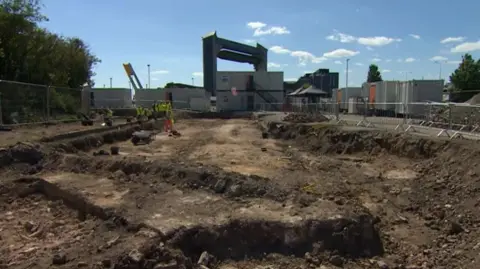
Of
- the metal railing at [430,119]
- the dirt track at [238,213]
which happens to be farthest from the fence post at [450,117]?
the dirt track at [238,213]

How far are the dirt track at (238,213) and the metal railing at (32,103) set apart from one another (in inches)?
232

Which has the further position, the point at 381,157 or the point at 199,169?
the point at 381,157

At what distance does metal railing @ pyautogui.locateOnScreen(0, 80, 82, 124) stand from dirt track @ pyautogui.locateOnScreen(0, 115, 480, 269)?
5904 mm

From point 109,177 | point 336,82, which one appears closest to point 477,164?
point 109,177

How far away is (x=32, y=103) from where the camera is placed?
18.9 meters

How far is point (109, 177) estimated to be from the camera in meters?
10.6

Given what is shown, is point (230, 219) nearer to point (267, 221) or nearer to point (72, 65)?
point (267, 221)

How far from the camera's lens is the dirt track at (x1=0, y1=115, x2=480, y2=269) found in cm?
638

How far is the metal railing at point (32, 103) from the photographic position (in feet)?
55.2

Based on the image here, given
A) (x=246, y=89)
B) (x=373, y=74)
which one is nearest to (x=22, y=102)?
(x=246, y=89)

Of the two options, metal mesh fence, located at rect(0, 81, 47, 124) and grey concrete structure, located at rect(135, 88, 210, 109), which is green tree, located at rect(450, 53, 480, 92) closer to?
grey concrete structure, located at rect(135, 88, 210, 109)

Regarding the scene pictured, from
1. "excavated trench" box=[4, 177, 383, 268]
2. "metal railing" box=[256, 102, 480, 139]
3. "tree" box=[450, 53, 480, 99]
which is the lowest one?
"excavated trench" box=[4, 177, 383, 268]

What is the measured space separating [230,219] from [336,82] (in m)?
108

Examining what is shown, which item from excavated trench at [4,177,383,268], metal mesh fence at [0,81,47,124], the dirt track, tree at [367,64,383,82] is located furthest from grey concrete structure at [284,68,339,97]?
excavated trench at [4,177,383,268]
